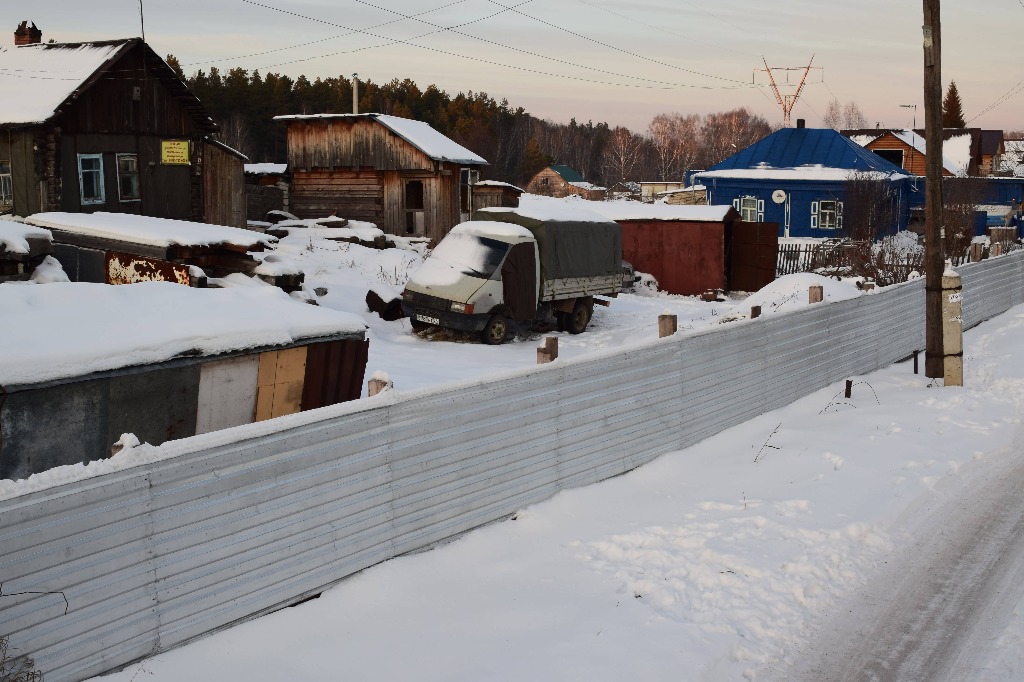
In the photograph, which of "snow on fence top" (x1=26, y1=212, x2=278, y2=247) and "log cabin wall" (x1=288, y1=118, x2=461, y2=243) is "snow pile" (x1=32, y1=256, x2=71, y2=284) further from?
"log cabin wall" (x1=288, y1=118, x2=461, y2=243)

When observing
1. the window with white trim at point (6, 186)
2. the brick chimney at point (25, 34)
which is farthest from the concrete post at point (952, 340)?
the brick chimney at point (25, 34)

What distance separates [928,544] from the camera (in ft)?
25.5

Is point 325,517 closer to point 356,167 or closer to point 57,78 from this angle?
point 57,78

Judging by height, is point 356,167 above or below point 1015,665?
above

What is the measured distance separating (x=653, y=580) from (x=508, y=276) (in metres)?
12.4

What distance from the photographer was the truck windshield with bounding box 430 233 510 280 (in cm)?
1834

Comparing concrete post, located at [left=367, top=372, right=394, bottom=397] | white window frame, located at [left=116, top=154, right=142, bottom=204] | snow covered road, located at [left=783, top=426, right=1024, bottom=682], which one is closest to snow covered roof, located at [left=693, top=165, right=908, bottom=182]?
white window frame, located at [left=116, top=154, right=142, bottom=204]

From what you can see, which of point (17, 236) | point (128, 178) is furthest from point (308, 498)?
point (128, 178)

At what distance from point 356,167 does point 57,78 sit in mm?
12875

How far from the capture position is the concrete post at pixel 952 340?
44.6ft

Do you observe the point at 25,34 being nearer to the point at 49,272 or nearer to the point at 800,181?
the point at 49,272

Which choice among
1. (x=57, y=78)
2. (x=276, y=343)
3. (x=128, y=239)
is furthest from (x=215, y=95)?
(x=276, y=343)

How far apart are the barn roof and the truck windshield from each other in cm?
3243

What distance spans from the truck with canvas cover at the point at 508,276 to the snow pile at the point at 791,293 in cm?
361
